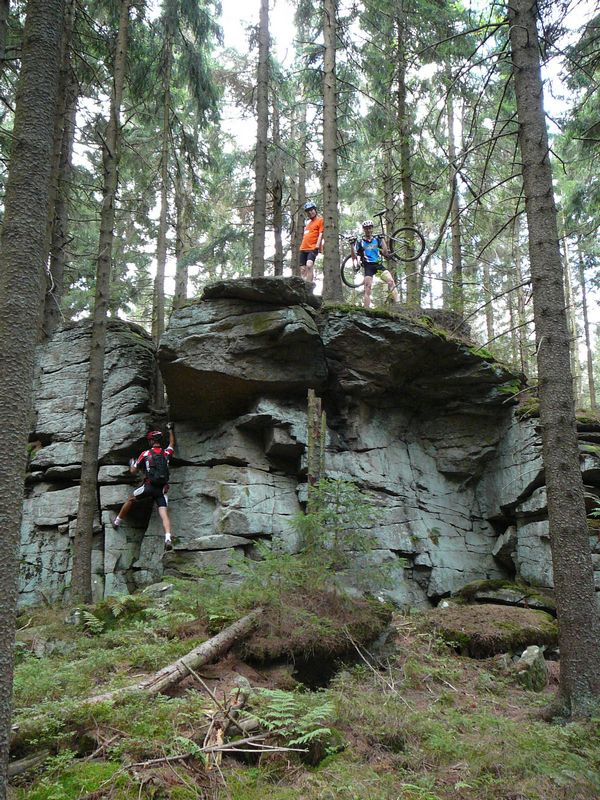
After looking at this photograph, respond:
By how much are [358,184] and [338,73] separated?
4240mm

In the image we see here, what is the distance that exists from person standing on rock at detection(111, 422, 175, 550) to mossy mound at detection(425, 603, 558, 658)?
5369 millimetres

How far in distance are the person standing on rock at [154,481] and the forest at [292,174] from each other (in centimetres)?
123

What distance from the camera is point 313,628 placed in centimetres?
677

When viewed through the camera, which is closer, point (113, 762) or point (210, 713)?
point (113, 762)

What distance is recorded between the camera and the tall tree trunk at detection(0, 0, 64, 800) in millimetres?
3832

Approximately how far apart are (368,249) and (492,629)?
8231 millimetres

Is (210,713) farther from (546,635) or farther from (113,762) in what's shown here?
(546,635)

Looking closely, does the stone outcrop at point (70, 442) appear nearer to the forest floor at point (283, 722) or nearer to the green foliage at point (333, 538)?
the forest floor at point (283, 722)

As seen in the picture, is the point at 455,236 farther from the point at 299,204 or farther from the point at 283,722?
the point at 283,722

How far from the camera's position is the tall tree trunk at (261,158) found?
15281 millimetres

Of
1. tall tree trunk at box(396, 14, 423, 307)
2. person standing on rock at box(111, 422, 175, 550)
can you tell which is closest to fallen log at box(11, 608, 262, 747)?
person standing on rock at box(111, 422, 175, 550)

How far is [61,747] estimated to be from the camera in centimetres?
430

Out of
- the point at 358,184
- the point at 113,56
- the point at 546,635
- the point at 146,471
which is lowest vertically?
the point at 546,635

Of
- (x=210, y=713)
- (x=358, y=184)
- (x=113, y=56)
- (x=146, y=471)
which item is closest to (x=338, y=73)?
(x=358, y=184)
